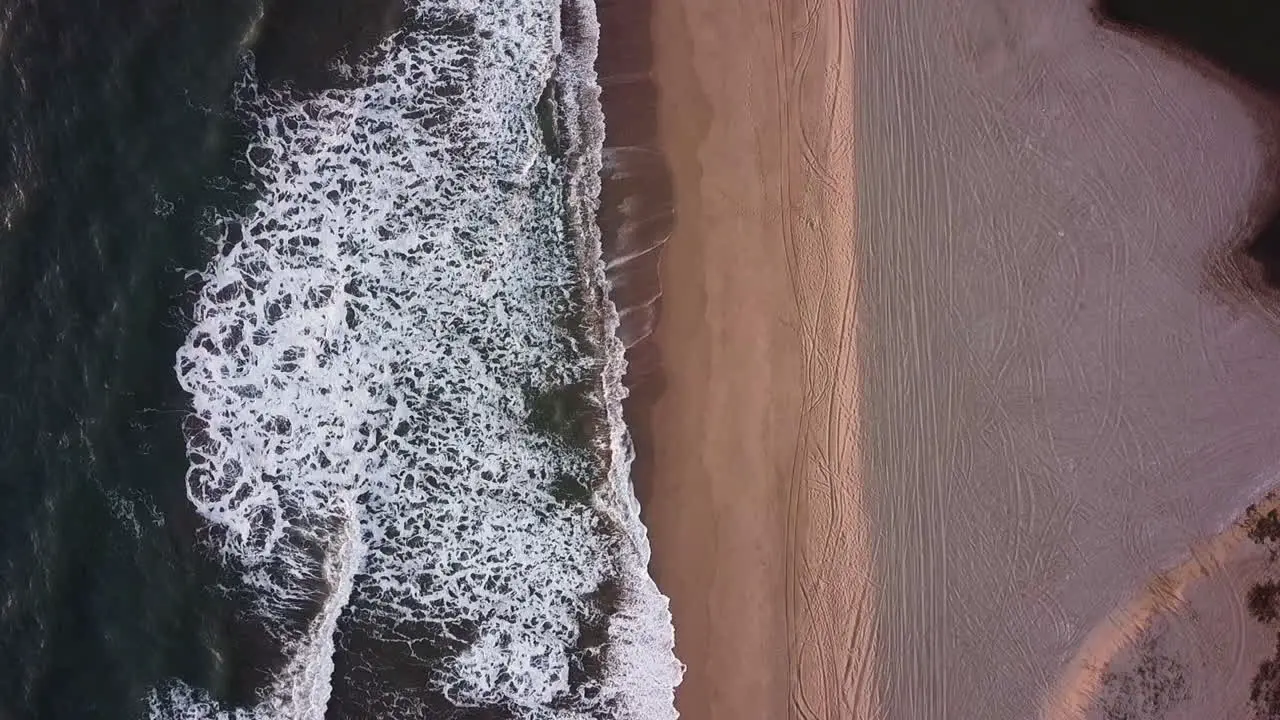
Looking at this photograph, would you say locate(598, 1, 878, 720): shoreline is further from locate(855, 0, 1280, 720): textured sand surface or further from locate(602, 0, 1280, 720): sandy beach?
locate(855, 0, 1280, 720): textured sand surface

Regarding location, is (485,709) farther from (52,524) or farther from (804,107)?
(804,107)

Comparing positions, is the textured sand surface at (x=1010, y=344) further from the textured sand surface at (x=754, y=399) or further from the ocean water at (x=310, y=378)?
the ocean water at (x=310, y=378)

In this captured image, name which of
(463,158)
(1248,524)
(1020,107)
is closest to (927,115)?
(1020,107)

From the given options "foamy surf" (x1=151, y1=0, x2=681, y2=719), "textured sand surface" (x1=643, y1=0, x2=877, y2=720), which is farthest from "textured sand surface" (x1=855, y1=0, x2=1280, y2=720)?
"foamy surf" (x1=151, y1=0, x2=681, y2=719)

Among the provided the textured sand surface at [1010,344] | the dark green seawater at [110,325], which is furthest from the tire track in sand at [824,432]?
the dark green seawater at [110,325]

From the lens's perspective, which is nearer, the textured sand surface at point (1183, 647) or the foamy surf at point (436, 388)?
the foamy surf at point (436, 388)
